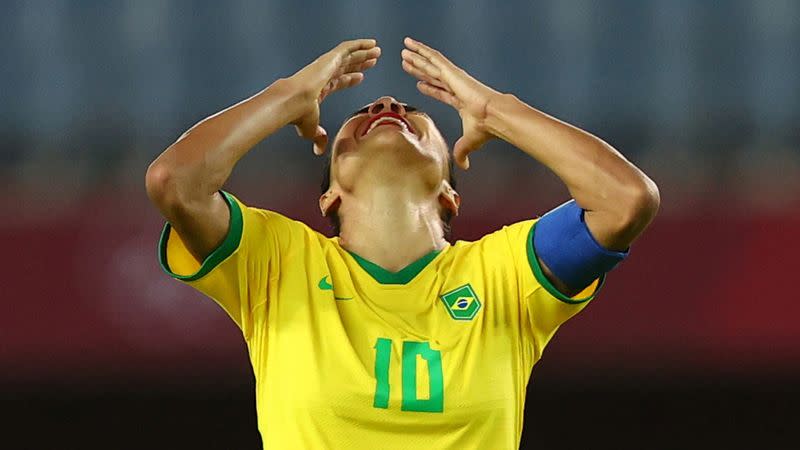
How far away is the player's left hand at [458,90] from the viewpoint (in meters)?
1.76

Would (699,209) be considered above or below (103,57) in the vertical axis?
below

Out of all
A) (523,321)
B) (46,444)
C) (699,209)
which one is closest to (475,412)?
(523,321)

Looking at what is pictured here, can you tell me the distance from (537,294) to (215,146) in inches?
19.1

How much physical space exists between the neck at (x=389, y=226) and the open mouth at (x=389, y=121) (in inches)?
3.8

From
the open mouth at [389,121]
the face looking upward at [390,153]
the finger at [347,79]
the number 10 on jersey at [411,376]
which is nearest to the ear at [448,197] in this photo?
the face looking upward at [390,153]

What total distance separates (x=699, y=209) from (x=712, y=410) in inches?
20.3

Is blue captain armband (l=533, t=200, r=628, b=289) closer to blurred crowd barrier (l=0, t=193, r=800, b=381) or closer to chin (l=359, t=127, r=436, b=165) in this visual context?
chin (l=359, t=127, r=436, b=165)

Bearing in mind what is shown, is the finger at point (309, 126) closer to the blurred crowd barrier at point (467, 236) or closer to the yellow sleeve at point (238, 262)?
the yellow sleeve at point (238, 262)

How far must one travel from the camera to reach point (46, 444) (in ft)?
10.4

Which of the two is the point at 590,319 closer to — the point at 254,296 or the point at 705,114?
the point at 705,114

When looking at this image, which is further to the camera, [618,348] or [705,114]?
[705,114]

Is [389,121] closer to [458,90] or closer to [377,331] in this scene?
[458,90]

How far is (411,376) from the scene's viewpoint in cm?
162

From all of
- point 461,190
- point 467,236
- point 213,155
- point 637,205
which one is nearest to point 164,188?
point 213,155
